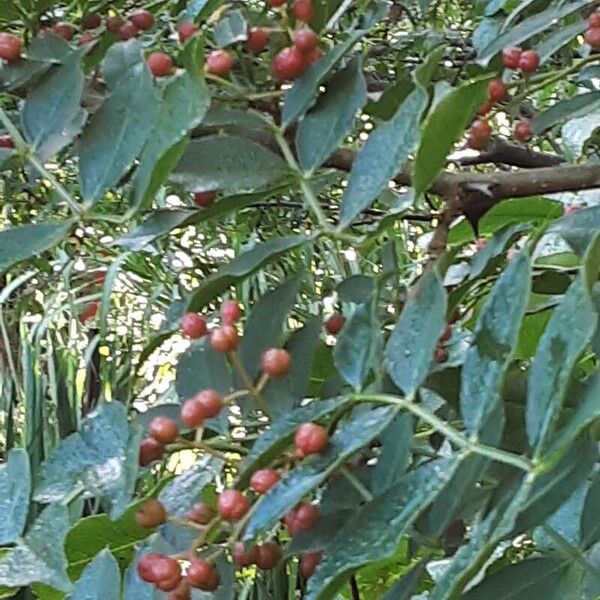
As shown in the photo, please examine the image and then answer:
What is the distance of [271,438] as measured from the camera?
345 mm

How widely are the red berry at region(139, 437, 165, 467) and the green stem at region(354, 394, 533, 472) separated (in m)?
0.08

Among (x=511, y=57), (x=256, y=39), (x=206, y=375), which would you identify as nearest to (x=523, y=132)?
(x=511, y=57)

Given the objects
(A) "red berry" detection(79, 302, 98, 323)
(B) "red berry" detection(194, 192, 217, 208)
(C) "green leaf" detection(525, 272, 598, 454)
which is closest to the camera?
(C) "green leaf" detection(525, 272, 598, 454)

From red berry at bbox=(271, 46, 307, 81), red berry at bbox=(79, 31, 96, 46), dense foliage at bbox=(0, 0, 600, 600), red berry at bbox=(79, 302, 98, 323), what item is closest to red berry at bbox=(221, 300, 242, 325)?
dense foliage at bbox=(0, 0, 600, 600)

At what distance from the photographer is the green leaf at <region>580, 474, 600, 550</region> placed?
0.32 m

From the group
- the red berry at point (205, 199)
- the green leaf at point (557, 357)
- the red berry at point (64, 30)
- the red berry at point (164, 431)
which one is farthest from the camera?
the red berry at point (64, 30)

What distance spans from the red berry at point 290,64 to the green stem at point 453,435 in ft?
0.56

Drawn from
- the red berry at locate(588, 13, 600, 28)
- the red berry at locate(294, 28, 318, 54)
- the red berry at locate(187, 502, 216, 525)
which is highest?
the red berry at locate(294, 28, 318, 54)

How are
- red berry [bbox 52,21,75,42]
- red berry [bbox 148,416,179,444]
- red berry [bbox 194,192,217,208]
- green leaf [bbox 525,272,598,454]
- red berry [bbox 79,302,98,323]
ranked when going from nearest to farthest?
green leaf [bbox 525,272,598,454] → red berry [bbox 148,416,179,444] → red berry [bbox 194,192,217,208] → red berry [bbox 52,21,75,42] → red berry [bbox 79,302,98,323]

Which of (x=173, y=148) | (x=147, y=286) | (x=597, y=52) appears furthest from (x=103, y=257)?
(x=173, y=148)

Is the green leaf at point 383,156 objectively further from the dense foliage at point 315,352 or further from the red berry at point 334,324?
the red berry at point 334,324

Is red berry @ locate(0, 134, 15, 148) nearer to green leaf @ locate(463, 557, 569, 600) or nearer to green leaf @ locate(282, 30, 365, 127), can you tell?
green leaf @ locate(282, 30, 365, 127)

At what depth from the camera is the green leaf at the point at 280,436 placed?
34 cm

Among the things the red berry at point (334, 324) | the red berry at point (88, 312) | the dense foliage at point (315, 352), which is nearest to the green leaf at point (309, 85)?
the dense foliage at point (315, 352)
